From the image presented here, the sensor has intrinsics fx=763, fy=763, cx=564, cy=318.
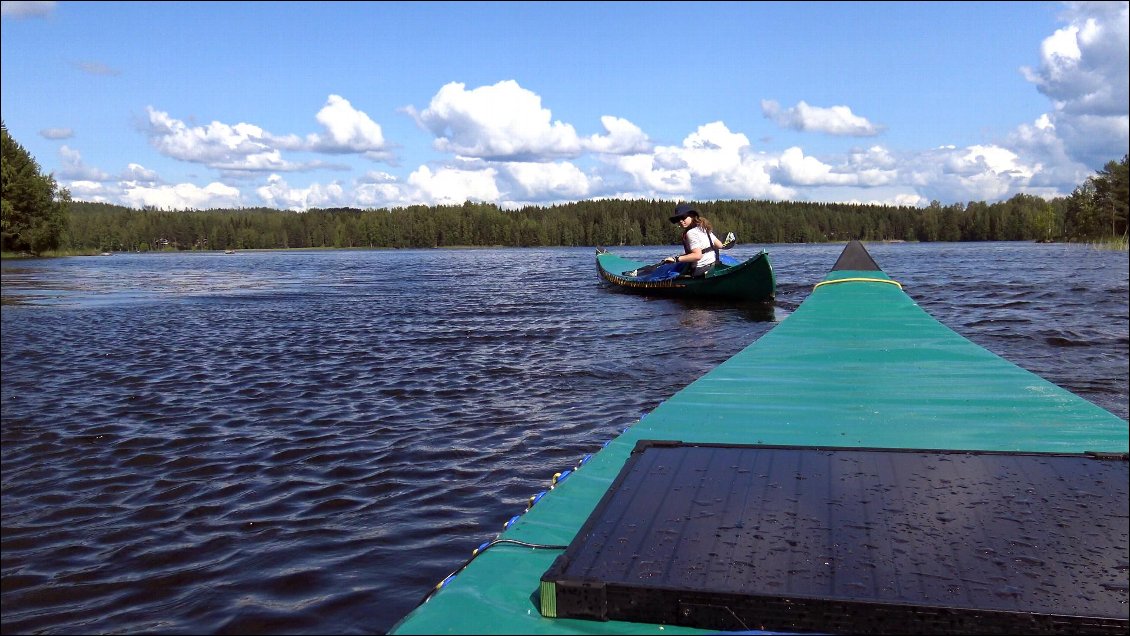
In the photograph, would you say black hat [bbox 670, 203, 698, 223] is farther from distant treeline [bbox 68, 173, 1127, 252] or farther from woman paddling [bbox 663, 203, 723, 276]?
distant treeline [bbox 68, 173, 1127, 252]

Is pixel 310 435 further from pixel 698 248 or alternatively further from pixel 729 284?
pixel 698 248

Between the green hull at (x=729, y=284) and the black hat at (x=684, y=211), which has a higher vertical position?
the black hat at (x=684, y=211)

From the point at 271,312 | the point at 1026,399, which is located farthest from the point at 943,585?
the point at 271,312

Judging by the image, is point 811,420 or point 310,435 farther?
point 310,435

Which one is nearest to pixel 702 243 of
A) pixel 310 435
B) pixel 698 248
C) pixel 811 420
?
pixel 698 248

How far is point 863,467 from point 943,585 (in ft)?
4.14

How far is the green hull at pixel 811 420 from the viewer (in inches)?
109

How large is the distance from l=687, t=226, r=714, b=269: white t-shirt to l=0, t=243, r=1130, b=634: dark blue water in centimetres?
158

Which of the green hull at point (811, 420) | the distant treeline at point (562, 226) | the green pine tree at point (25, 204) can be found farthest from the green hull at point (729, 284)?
the distant treeline at point (562, 226)

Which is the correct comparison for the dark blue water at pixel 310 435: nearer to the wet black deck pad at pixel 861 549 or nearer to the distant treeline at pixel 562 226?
the wet black deck pad at pixel 861 549

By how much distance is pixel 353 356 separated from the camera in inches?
519

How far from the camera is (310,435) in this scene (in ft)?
25.6

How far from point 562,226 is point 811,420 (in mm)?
165432

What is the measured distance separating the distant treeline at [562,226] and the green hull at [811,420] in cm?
14667
